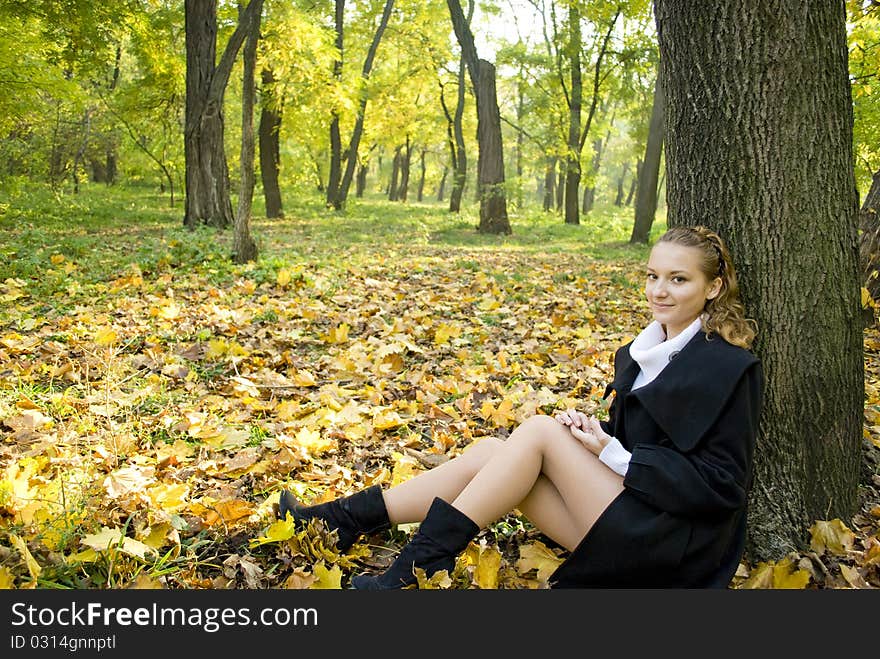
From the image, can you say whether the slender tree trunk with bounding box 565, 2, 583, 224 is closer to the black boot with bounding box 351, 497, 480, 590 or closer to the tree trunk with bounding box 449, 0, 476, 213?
the tree trunk with bounding box 449, 0, 476, 213

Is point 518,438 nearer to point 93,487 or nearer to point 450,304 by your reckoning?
point 93,487

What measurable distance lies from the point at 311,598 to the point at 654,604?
44.4 inches

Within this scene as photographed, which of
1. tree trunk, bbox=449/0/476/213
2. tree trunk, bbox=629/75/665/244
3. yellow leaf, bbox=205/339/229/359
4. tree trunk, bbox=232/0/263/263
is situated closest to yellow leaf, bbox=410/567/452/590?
yellow leaf, bbox=205/339/229/359

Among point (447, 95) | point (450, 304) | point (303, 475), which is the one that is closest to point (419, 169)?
point (447, 95)

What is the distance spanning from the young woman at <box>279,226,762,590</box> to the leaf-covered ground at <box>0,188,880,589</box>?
19 cm

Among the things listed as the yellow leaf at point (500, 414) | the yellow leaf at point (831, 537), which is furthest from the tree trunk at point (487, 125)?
the yellow leaf at point (831, 537)

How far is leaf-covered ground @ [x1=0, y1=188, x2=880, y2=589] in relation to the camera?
92.6 inches

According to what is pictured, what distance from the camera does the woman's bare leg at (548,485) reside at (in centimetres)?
222

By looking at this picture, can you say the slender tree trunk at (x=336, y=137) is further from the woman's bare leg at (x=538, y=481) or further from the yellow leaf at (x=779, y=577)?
the yellow leaf at (x=779, y=577)

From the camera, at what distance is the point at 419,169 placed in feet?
164

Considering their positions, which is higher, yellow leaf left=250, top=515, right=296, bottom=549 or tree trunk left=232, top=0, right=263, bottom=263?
tree trunk left=232, top=0, right=263, bottom=263

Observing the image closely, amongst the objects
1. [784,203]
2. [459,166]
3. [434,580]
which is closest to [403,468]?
[434,580]

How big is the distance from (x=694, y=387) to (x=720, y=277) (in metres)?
0.49

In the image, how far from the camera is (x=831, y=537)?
2.52 m
